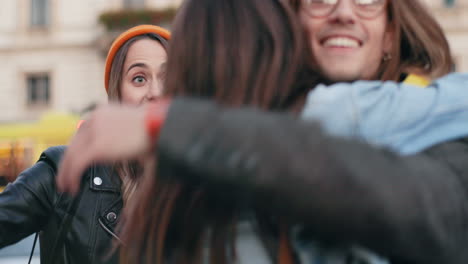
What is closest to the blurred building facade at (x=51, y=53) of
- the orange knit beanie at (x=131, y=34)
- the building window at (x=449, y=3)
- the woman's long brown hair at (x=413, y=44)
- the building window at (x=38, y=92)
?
the building window at (x=38, y=92)

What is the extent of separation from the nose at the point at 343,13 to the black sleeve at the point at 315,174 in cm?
39

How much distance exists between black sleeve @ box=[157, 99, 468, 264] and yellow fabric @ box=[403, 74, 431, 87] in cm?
32

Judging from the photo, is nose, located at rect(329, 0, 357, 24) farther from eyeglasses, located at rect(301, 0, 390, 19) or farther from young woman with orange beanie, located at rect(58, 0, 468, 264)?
young woman with orange beanie, located at rect(58, 0, 468, 264)

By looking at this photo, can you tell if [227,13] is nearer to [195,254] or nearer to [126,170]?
[195,254]

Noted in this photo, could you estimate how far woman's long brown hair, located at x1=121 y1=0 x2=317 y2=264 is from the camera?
3.20ft

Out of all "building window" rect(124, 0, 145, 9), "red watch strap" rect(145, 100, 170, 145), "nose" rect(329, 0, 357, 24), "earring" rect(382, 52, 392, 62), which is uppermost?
"nose" rect(329, 0, 357, 24)

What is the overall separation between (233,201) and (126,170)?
1413mm

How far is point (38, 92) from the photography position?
17688 millimetres

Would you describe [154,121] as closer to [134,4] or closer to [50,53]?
[134,4]

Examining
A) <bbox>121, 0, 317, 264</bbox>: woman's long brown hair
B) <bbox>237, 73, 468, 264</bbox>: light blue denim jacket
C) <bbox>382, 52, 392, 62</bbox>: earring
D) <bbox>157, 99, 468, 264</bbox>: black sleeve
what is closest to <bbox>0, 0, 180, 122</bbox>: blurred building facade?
<bbox>382, 52, 392, 62</bbox>: earring

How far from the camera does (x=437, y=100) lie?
0.97 metres

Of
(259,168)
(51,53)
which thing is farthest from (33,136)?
(51,53)

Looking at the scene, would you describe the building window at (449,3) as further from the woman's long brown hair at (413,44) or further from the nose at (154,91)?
the woman's long brown hair at (413,44)

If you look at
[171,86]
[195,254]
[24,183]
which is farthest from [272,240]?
[24,183]
